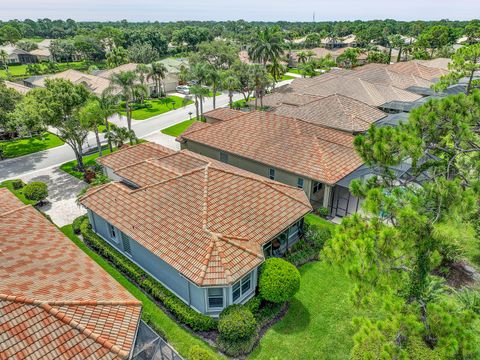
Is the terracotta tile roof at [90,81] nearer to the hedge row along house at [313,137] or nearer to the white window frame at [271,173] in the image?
the hedge row along house at [313,137]

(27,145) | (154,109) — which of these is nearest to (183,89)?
(154,109)

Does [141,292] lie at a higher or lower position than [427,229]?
lower

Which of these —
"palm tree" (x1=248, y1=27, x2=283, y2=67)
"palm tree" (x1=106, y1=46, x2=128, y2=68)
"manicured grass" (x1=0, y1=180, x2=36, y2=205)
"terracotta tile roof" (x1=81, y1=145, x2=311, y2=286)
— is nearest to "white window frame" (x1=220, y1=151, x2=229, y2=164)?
"terracotta tile roof" (x1=81, y1=145, x2=311, y2=286)

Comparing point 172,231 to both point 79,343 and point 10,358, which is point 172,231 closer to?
point 79,343

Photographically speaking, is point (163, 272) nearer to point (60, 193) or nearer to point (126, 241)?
point (126, 241)

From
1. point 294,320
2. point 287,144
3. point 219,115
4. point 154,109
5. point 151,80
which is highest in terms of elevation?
point 287,144

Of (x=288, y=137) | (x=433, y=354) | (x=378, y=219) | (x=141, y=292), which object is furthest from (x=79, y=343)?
(x=288, y=137)
